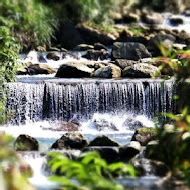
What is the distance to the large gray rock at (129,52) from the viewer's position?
745 inches

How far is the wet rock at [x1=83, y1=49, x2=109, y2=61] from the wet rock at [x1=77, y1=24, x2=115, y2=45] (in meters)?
3.07

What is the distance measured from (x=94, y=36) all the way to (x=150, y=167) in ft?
50.5

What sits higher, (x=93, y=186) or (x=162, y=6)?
(x=162, y=6)

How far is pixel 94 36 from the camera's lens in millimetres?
23688

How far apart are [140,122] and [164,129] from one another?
4.73 meters

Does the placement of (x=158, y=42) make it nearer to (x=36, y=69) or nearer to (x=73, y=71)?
(x=36, y=69)

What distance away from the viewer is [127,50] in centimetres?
1903

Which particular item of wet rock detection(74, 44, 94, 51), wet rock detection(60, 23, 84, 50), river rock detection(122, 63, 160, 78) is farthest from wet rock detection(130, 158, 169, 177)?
wet rock detection(60, 23, 84, 50)

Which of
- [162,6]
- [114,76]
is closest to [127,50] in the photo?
[114,76]

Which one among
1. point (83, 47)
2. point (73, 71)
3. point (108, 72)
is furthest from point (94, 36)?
point (73, 71)

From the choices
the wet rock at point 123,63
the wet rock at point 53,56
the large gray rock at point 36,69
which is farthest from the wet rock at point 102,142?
the wet rock at point 53,56

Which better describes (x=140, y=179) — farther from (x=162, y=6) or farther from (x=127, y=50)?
(x=162, y=6)

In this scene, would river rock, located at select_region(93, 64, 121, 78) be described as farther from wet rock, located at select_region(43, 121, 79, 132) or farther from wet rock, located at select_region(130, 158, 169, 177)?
wet rock, located at select_region(130, 158, 169, 177)

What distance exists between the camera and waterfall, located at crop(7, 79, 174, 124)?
46.6ft
